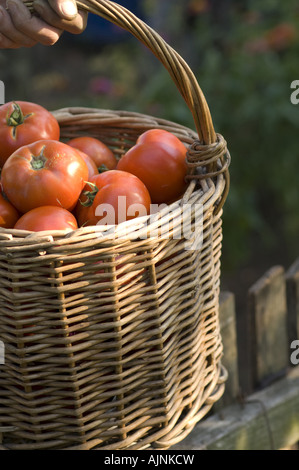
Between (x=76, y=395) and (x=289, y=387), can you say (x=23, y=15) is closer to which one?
(x=76, y=395)

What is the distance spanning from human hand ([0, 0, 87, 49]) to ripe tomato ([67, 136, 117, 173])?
13.4 inches

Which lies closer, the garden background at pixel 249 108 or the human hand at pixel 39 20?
the human hand at pixel 39 20

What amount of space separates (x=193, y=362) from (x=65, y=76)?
4987 millimetres

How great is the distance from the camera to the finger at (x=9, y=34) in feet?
3.66

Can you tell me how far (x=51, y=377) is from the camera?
104 cm

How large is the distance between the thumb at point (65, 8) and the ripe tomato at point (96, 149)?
0.39 m

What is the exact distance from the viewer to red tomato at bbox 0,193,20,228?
1.18 meters

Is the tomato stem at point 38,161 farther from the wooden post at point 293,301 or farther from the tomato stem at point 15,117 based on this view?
the wooden post at point 293,301

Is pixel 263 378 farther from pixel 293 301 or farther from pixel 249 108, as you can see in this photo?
Answer: pixel 249 108

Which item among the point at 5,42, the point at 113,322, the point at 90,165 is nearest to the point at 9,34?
the point at 5,42

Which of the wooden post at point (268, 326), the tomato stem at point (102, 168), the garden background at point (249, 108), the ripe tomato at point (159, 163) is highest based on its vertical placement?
the garden background at point (249, 108)

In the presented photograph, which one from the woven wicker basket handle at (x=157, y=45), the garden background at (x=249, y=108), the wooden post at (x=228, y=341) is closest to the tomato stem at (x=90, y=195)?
the woven wicker basket handle at (x=157, y=45)
